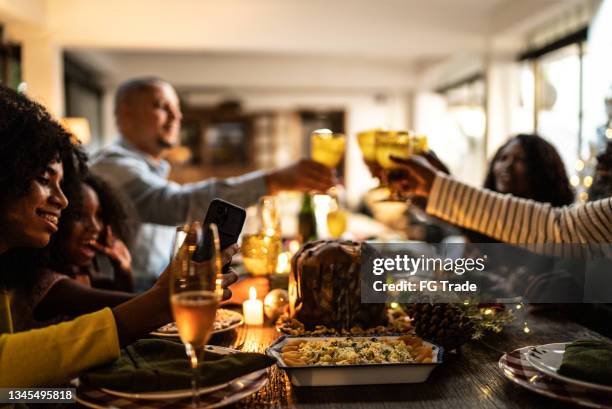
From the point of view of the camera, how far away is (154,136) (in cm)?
284

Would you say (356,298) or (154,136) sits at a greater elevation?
(154,136)

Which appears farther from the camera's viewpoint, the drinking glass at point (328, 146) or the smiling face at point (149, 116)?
the smiling face at point (149, 116)

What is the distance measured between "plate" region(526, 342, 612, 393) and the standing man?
104 cm

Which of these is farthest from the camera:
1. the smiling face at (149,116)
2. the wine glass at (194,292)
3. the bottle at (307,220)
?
the smiling face at (149,116)

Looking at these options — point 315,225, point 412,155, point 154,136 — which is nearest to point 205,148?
point 154,136

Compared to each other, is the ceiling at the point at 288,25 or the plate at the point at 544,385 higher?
the ceiling at the point at 288,25

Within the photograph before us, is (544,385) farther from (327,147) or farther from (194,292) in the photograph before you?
(327,147)

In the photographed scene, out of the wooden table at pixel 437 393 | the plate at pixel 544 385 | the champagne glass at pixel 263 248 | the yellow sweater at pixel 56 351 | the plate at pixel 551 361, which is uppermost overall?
the champagne glass at pixel 263 248

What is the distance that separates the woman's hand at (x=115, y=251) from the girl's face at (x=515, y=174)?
138cm

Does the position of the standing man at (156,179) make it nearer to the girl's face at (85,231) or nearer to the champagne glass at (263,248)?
the champagne glass at (263,248)

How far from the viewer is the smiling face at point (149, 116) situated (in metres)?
2.79

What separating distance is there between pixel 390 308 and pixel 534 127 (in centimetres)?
458

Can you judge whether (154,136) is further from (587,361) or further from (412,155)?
(587,361)

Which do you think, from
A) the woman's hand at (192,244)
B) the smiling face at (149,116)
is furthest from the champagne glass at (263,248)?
the smiling face at (149,116)
